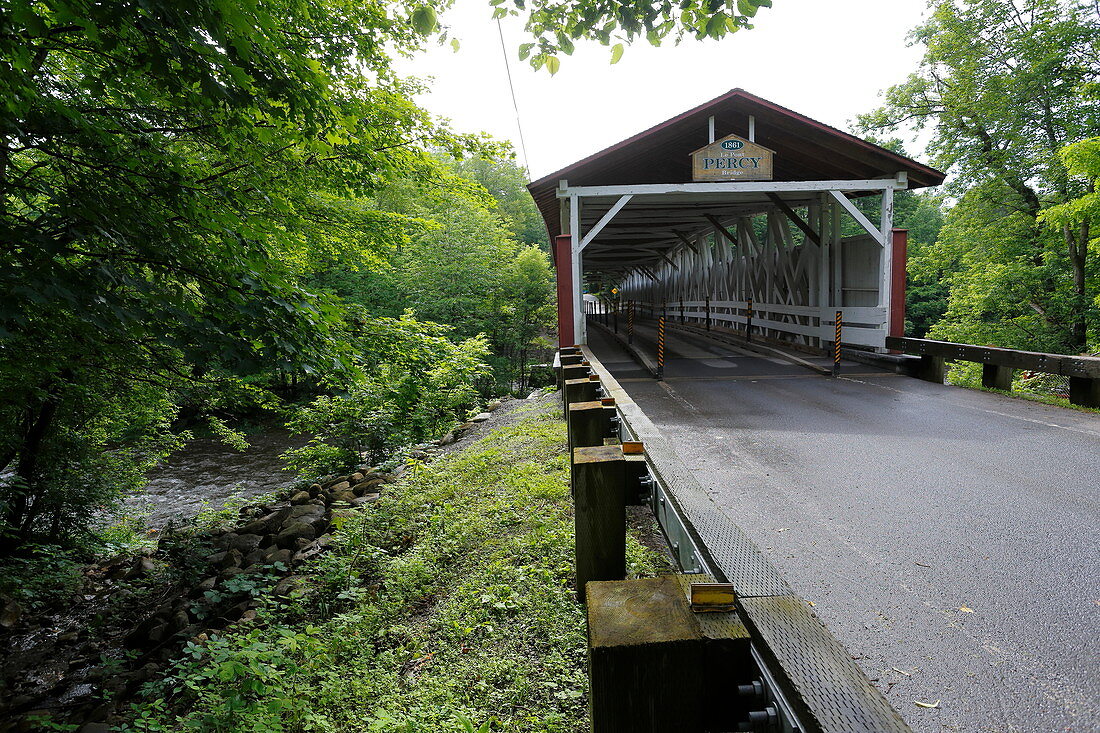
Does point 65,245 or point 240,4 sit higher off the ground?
point 240,4

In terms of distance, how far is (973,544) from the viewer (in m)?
3.96

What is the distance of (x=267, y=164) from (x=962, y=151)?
24.7 m

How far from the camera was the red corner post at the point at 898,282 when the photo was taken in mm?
13000

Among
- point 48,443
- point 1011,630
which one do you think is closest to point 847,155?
point 1011,630

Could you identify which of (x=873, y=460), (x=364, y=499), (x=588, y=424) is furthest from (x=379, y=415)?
(x=873, y=460)

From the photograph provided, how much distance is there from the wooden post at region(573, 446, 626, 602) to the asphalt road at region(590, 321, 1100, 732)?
1167 millimetres

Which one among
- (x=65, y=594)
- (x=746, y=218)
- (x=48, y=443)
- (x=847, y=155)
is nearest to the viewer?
(x=65, y=594)

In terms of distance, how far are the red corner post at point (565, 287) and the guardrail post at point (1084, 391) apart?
27.2 feet

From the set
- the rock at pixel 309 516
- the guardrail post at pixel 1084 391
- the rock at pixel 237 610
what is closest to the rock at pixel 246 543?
the rock at pixel 309 516

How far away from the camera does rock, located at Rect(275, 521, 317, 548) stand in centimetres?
795

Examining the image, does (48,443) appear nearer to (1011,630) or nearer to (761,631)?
(761,631)

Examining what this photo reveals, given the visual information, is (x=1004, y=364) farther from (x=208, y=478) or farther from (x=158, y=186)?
(x=208, y=478)

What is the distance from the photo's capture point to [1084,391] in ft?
27.4

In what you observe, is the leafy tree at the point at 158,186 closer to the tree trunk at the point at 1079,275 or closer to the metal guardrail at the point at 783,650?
the metal guardrail at the point at 783,650
